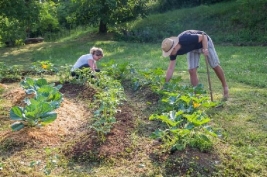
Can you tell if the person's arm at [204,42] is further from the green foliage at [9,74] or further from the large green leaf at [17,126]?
the green foliage at [9,74]

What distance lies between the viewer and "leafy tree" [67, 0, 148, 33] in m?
16.2

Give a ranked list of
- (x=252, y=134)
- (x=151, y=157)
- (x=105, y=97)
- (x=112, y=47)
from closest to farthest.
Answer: (x=151, y=157) → (x=252, y=134) → (x=105, y=97) → (x=112, y=47)

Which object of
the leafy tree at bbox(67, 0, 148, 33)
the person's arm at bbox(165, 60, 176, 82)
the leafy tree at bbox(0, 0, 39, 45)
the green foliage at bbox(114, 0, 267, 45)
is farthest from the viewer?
the leafy tree at bbox(67, 0, 148, 33)

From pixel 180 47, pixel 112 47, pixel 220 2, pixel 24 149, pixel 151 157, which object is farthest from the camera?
pixel 220 2

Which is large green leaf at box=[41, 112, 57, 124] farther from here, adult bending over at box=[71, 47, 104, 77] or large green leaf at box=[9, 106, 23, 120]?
adult bending over at box=[71, 47, 104, 77]

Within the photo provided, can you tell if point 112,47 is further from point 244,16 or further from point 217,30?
point 244,16

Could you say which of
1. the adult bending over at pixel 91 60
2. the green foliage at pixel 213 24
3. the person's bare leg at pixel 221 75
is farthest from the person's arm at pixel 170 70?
the green foliage at pixel 213 24

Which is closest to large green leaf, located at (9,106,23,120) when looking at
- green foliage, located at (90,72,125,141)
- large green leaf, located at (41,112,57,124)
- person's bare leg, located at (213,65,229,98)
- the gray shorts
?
large green leaf, located at (41,112,57,124)

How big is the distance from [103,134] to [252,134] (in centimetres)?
193

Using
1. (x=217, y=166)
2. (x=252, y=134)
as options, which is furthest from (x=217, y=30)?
(x=217, y=166)

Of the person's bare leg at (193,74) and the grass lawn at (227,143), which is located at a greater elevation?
the person's bare leg at (193,74)

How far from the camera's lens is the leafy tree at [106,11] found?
16.2 metres

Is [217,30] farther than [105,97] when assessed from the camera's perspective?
Yes

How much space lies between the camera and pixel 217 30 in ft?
55.5
